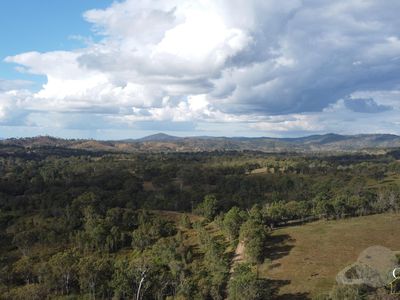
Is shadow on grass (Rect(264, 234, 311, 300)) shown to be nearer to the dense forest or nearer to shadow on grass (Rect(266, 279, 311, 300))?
shadow on grass (Rect(266, 279, 311, 300))

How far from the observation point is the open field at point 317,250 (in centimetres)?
8312

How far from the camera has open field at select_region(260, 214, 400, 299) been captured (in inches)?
3273

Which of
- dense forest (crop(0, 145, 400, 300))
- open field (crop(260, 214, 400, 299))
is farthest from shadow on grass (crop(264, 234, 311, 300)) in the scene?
dense forest (crop(0, 145, 400, 300))

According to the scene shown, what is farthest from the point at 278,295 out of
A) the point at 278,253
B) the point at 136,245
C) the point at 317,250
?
the point at 136,245

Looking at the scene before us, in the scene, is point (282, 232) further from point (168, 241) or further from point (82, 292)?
point (82, 292)

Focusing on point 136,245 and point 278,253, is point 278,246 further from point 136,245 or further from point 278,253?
point 136,245

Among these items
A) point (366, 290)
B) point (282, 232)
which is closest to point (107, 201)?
point (282, 232)

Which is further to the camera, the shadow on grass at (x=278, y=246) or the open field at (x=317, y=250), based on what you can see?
the shadow on grass at (x=278, y=246)

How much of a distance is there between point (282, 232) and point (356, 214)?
4626 centimetres

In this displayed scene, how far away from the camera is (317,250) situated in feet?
334

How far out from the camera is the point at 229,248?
117125mm

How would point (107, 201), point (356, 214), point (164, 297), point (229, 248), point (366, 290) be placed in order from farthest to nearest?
point (107, 201)
point (356, 214)
point (229, 248)
point (164, 297)
point (366, 290)

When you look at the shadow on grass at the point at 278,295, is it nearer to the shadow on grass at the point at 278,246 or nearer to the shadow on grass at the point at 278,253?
the shadow on grass at the point at 278,253

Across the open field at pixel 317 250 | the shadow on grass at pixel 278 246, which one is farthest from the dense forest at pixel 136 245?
the open field at pixel 317 250
